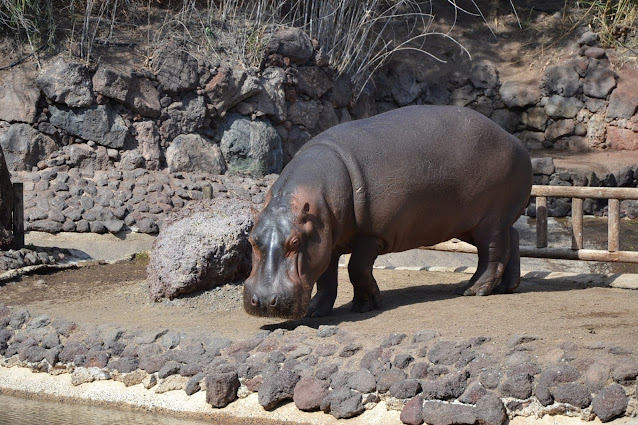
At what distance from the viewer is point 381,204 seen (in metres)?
5.84

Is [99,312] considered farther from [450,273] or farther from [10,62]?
[10,62]

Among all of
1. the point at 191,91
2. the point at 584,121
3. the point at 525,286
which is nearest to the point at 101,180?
the point at 191,91

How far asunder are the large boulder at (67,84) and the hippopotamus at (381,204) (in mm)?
7900

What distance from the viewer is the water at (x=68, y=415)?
16.4 ft

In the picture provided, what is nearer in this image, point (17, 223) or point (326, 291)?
point (326, 291)

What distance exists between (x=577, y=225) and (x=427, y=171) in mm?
2559

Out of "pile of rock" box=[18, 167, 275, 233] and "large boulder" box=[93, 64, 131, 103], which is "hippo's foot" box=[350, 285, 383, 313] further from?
"large boulder" box=[93, 64, 131, 103]

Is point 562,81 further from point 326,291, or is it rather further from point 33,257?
point 326,291

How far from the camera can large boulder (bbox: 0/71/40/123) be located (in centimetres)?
1290

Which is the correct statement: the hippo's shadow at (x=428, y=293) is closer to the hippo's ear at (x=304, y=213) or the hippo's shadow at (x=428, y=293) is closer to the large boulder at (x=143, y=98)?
the hippo's ear at (x=304, y=213)

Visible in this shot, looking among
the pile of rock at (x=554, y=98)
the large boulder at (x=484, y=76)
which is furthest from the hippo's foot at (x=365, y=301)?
the large boulder at (x=484, y=76)

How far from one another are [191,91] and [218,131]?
0.81 m

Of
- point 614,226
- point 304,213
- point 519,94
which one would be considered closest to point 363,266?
point 304,213

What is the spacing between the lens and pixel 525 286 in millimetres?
7301
